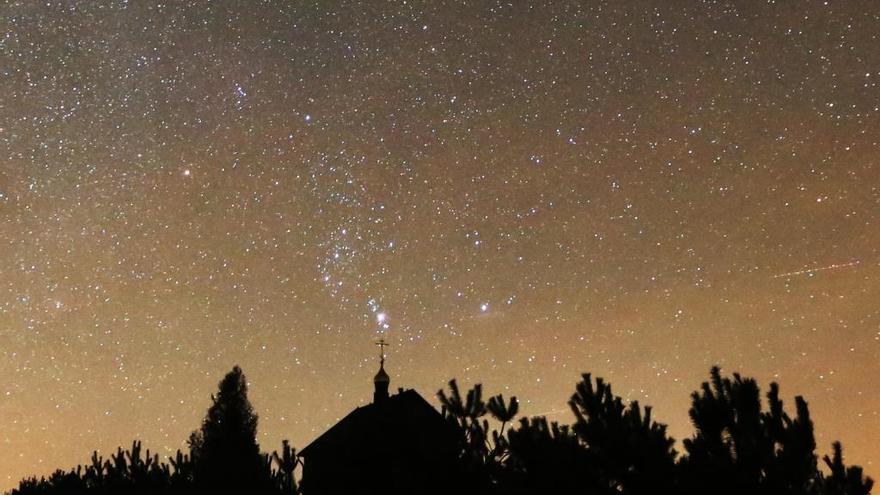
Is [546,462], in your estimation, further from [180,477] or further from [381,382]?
[381,382]

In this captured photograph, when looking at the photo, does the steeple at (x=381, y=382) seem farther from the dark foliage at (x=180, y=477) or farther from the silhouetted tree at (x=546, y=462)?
the silhouetted tree at (x=546, y=462)

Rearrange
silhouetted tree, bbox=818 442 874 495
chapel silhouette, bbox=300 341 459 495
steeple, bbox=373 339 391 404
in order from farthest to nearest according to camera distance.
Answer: steeple, bbox=373 339 391 404, chapel silhouette, bbox=300 341 459 495, silhouetted tree, bbox=818 442 874 495

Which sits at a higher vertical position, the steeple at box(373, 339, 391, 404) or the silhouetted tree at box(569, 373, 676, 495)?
the steeple at box(373, 339, 391, 404)

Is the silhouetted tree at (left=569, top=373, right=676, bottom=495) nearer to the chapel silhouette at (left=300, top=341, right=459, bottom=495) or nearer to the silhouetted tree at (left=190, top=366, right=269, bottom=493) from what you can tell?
the chapel silhouette at (left=300, top=341, right=459, bottom=495)

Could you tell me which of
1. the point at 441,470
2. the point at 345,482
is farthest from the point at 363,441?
the point at 441,470

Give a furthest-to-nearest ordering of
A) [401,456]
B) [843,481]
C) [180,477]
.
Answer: [180,477] < [401,456] < [843,481]

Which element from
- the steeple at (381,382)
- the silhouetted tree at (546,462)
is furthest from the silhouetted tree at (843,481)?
the steeple at (381,382)

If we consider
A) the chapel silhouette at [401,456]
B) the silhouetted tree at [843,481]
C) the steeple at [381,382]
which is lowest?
the silhouetted tree at [843,481]

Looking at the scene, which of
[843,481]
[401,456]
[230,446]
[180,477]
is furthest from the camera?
[230,446]

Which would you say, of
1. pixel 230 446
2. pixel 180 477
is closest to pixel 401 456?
pixel 180 477

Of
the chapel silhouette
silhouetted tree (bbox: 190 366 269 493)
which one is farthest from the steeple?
the chapel silhouette

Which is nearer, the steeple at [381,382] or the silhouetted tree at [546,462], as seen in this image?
the silhouetted tree at [546,462]

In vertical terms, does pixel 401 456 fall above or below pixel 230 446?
below

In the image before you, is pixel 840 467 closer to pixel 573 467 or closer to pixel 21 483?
pixel 573 467
